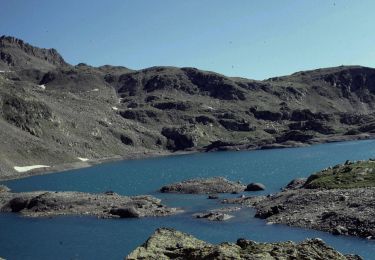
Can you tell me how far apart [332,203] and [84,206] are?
166 ft

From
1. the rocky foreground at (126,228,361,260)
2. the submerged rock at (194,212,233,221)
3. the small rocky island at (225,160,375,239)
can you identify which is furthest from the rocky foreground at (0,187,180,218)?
the rocky foreground at (126,228,361,260)

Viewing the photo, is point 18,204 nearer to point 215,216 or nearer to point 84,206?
point 84,206

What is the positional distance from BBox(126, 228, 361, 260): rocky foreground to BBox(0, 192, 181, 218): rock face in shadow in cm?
6713

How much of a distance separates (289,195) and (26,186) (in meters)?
101

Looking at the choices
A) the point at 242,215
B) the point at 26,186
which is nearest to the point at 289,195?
the point at 242,215

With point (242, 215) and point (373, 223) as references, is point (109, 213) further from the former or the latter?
point (373, 223)

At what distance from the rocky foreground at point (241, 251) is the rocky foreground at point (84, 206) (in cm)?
6713

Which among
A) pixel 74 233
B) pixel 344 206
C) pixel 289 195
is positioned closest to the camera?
pixel 344 206

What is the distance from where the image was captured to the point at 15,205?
10762 cm

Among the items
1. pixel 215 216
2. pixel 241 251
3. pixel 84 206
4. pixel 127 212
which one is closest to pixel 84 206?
pixel 84 206

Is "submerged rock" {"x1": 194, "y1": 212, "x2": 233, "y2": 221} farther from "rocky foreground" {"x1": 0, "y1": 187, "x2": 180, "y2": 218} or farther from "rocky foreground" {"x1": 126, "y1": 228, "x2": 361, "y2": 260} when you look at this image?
"rocky foreground" {"x1": 126, "y1": 228, "x2": 361, "y2": 260}

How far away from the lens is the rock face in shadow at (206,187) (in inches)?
4712

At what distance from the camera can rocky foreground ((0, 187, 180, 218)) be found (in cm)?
9312

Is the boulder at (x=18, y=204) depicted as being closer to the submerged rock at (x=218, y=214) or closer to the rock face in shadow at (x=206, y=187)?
the rock face in shadow at (x=206, y=187)
